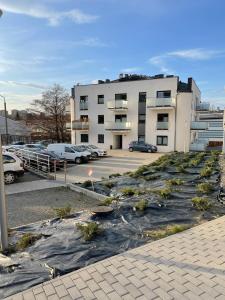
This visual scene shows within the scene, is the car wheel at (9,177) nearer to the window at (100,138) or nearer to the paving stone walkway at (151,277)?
the paving stone walkway at (151,277)

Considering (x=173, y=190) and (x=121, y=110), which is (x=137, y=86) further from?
(x=173, y=190)

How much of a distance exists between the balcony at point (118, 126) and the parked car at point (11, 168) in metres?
21.4

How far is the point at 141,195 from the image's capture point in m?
7.86

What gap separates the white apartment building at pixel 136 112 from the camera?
3022 cm

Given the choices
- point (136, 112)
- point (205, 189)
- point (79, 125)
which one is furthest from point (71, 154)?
point (205, 189)

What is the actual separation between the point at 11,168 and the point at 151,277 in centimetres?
1035

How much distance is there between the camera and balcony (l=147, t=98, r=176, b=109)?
29703 millimetres

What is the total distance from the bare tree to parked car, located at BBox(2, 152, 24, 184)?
104ft

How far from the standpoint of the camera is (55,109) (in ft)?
144

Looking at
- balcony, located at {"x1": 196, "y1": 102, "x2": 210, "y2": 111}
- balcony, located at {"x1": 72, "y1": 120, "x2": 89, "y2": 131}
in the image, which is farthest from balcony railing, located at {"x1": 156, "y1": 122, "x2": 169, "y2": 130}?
balcony, located at {"x1": 72, "y1": 120, "x2": 89, "y2": 131}

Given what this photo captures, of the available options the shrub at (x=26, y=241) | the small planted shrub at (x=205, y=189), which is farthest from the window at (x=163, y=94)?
the shrub at (x=26, y=241)

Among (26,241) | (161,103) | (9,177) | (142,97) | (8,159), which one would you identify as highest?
(142,97)

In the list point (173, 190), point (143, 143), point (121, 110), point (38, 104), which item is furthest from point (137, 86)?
point (173, 190)

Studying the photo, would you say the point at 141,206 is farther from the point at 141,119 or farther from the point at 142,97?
the point at 142,97
